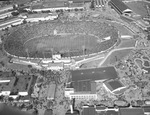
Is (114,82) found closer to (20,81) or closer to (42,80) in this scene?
(42,80)

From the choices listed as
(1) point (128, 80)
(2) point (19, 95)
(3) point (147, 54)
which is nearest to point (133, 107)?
(1) point (128, 80)

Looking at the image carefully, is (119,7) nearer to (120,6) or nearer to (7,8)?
(120,6)

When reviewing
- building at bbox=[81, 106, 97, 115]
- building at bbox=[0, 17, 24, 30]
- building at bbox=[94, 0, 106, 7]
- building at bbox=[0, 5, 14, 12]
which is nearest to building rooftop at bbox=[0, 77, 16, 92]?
building at bbox=[81, 106, 97, 115]

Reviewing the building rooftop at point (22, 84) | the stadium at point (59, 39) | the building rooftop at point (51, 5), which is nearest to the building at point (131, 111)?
the stadium at point (59, 39)

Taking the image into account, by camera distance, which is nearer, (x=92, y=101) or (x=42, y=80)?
(x=92, y=101)

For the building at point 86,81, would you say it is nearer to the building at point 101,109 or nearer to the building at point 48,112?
the building at point 101,109

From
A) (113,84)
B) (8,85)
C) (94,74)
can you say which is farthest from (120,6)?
(8,85)

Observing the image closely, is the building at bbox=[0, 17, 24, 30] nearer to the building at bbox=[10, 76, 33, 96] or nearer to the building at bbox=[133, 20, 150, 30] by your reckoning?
the building at bbox=[10, 76, 33, 96]
